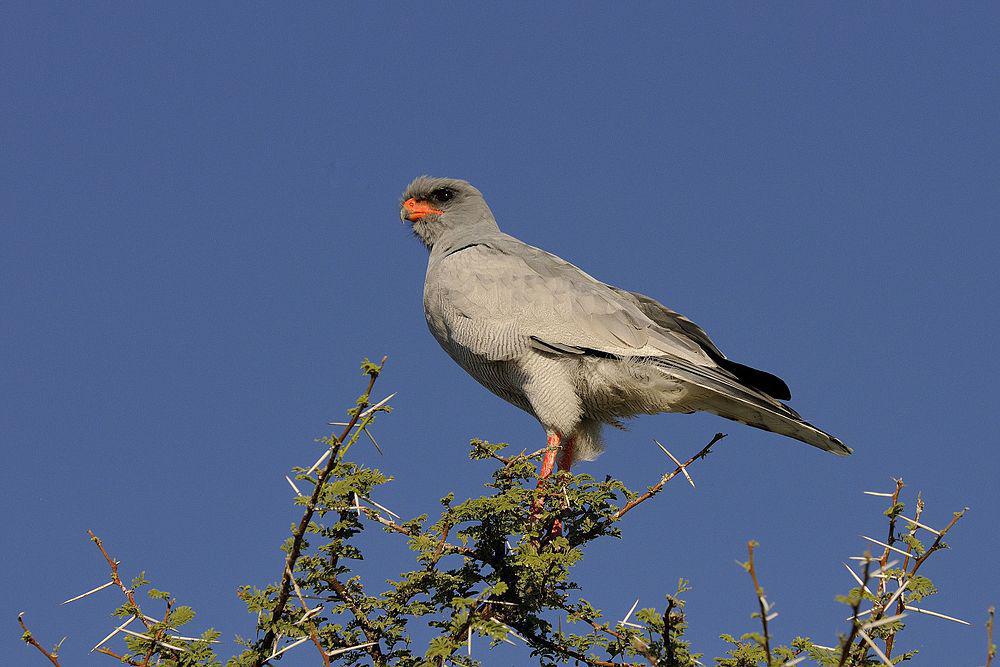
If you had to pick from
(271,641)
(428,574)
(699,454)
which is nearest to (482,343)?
(699,454)

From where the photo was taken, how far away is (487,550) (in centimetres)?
420

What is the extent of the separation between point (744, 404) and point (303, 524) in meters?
3.33

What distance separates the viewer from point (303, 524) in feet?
11.3

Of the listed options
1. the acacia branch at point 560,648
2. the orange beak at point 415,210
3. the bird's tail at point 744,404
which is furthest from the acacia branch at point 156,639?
the orange beak at point 415,210

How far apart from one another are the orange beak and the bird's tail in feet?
8.78

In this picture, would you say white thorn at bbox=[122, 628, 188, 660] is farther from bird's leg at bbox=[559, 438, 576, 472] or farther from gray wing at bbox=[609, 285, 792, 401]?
gray wing at bbox=[609, 285, 792, 401]

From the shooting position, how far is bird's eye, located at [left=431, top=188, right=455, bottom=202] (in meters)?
8.05

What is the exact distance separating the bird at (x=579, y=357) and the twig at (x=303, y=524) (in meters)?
2.55

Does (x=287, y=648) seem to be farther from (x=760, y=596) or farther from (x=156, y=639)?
(x=760, y=596)

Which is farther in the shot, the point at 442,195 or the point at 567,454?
the point at 442,195

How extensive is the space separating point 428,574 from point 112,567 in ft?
3.95

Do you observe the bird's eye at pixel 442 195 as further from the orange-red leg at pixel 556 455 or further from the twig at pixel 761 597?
the twig at pixel 761 597

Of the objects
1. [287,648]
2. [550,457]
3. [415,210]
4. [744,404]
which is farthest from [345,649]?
[415,210]

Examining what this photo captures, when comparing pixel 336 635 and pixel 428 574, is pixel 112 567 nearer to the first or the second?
pixel 336 635
